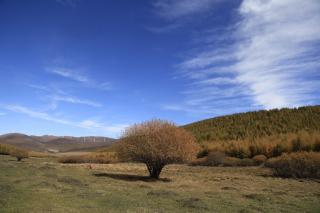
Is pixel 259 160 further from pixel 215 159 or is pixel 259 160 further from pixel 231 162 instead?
pixel 215 159

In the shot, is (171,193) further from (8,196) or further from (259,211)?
(8,196)

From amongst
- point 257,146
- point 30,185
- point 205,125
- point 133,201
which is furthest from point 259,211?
point 205,125

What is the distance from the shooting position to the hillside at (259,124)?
59844 millimetres

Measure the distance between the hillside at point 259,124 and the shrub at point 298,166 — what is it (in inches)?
1033

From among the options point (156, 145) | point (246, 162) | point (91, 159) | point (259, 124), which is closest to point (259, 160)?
point (246, 162)

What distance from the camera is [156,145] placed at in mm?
28750

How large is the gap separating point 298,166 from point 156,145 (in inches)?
419

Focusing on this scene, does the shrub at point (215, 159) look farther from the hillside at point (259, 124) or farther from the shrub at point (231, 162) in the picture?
the hillside at point (259, 124)

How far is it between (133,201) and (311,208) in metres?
7.05

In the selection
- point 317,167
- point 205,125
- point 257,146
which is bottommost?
point 317,167

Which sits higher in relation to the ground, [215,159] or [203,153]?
[203,153]

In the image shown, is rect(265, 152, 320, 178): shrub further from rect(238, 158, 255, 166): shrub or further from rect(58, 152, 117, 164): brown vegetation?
rect(58, 152, 117, 164): brown vegetation

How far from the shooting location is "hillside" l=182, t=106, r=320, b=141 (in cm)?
5984

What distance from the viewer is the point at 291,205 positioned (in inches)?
625
